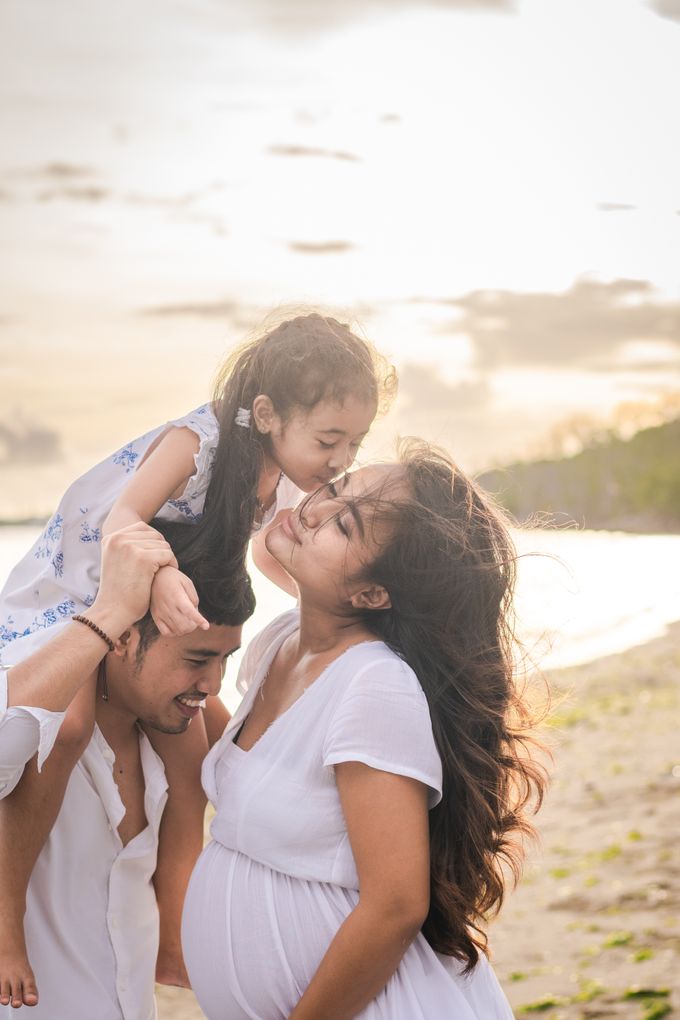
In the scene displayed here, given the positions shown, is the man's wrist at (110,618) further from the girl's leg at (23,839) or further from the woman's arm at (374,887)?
the woman's arm at (374,887)

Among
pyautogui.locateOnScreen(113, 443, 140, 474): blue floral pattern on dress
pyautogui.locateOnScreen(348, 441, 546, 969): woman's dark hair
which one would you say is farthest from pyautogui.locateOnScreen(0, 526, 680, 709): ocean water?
pyautogui.locateOnScreen(113, 443, 140, 474): blue floral pattern on dress

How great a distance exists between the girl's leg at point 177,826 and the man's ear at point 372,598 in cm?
76

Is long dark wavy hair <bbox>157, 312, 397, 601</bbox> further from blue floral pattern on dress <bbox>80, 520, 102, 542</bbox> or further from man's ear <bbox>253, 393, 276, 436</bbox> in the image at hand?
blue floral pattern on dress <bbox>80, 520, 102, 542</bbox>

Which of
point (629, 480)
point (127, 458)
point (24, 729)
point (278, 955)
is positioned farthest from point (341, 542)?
point (629, 480)

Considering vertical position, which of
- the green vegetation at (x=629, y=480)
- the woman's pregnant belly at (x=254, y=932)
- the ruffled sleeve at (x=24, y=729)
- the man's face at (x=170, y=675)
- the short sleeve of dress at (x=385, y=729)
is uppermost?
the short sleeve of dress at (x=385, y=729)

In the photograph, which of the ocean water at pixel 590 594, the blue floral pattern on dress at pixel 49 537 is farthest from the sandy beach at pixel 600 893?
the blue floral pattern on dress at pixel 49 537

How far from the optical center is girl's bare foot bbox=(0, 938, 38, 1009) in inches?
108

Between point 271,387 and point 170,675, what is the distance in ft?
4.48

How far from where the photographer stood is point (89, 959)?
2.92 meters

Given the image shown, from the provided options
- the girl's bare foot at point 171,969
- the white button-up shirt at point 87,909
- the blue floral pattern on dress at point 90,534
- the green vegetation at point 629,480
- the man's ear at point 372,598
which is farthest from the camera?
the green vegetation at point 629,480

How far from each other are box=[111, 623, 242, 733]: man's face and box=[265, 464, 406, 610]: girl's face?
14.8 inches

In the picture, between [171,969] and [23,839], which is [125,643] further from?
[171,969]

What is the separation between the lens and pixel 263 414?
400 centimetres

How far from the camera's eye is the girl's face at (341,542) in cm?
263
